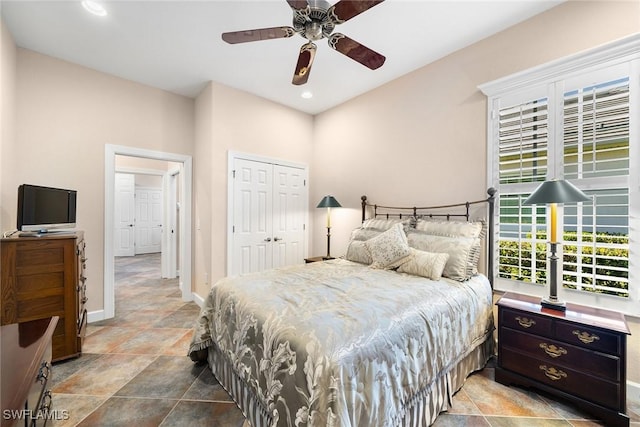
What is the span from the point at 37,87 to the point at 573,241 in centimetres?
533

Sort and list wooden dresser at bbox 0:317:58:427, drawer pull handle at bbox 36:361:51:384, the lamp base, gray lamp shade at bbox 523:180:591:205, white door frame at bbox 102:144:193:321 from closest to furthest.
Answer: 1. wooden dresser at bbox 0:317:58:427
2. drawer pull handle at bbox 36:361:51:384
3. gray lamp shade at bbox 523:180:591:205
4. the lamp base
5. white door frame at bbox 102:144:193:321

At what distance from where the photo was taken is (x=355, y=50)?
1965 millimetres

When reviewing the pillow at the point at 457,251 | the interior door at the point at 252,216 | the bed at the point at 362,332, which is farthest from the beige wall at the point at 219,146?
the pillow at the point at 457,251

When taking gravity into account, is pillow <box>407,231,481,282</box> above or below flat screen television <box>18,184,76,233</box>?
below

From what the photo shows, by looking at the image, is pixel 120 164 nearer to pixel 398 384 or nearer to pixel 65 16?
pixel 65 16

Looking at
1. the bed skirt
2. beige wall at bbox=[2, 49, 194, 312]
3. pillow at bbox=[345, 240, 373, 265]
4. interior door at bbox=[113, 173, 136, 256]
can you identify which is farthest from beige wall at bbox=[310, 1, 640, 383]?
interior door at bbox=[113, 173, 136, 256]

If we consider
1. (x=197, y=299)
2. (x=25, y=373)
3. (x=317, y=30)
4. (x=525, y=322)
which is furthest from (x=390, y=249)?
(x=197, y=299)

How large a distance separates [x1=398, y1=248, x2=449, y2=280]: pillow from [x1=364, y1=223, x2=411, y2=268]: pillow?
7cm

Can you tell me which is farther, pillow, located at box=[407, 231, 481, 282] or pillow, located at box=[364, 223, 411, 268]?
pillow, located at box=[364, 223, 411, 268]

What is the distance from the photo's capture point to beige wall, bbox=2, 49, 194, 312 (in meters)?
2.80

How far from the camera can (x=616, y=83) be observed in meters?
1.97

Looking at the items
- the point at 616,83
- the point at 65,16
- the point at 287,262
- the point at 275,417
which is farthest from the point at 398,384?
the point at 65,16

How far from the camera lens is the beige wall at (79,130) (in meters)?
2.80

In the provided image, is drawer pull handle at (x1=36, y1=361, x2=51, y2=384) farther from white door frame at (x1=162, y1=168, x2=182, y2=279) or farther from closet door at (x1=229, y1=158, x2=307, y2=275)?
white door frame at (x1=162, y1=168, x2=182, y2=279)
